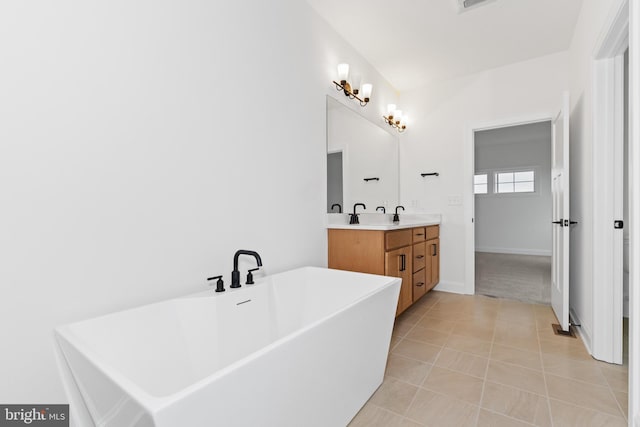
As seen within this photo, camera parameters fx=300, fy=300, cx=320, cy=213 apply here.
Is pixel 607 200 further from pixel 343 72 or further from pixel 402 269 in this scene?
pixel 343 72

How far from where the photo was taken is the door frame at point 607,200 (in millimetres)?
1819

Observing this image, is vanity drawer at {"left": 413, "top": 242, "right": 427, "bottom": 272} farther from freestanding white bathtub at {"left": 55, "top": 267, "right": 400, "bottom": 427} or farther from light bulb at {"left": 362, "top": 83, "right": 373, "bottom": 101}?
light bulb at {"left": 362, "top": 83, "right": 373, "bottom": 101}

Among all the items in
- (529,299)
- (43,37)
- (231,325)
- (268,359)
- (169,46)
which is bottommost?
(529,299)

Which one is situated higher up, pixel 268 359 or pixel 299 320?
pixel 268 359

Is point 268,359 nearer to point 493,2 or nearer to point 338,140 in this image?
point 338,140

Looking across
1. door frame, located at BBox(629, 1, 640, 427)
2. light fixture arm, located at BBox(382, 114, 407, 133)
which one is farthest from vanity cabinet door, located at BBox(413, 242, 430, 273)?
door frame, located at BBox(629, 1, 640, 427)

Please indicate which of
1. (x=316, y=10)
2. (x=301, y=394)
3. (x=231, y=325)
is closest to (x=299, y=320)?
(x=231, y=325)

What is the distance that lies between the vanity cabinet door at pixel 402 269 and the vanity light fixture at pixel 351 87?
1462 millimetres

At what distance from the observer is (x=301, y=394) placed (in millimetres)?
985

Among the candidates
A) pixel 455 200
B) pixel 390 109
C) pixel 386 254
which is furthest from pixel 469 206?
pixel 386 254

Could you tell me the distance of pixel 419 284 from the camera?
2850 millimetres

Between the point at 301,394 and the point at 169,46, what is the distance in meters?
1.57

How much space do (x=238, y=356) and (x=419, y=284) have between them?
194 cm

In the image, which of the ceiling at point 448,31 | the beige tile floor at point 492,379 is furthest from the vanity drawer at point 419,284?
the ceiling at point 448,31
